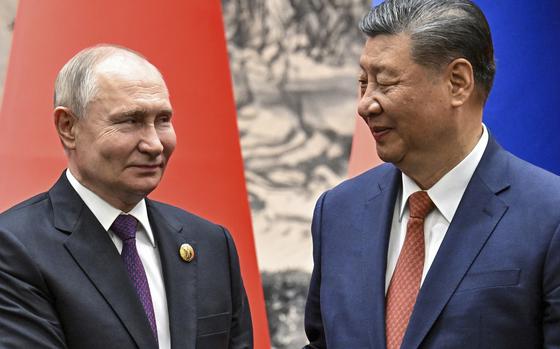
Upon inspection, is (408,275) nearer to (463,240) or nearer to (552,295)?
(463,240)

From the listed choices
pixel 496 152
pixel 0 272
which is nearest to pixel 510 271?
pixel 496 152

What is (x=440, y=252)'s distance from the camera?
1.76 m

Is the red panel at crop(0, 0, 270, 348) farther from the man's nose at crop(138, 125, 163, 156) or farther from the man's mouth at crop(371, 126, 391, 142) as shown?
the man's mouth at crop(371, 126, 391, 142)

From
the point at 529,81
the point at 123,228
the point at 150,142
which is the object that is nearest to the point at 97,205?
the point at 123,228

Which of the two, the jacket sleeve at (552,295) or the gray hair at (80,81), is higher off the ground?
the gray hair at (80,81)

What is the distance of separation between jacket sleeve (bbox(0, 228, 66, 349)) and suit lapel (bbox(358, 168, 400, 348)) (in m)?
0.59

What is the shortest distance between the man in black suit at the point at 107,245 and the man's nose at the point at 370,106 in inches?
16.8

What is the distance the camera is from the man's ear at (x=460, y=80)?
1.79 m

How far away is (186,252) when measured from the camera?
2.03 metres

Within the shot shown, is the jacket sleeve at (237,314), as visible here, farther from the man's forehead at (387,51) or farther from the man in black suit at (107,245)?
the man's forehead at (387,51)

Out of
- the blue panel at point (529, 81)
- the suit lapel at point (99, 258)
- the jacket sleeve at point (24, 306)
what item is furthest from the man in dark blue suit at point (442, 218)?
the blue panel at point (529, 81)

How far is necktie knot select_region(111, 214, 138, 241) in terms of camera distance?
195 cm

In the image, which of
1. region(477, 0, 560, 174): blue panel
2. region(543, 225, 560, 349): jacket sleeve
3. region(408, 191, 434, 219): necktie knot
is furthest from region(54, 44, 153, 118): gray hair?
region(477, 0, 560, 174): blue panel

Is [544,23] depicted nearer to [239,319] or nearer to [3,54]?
[239,319]
